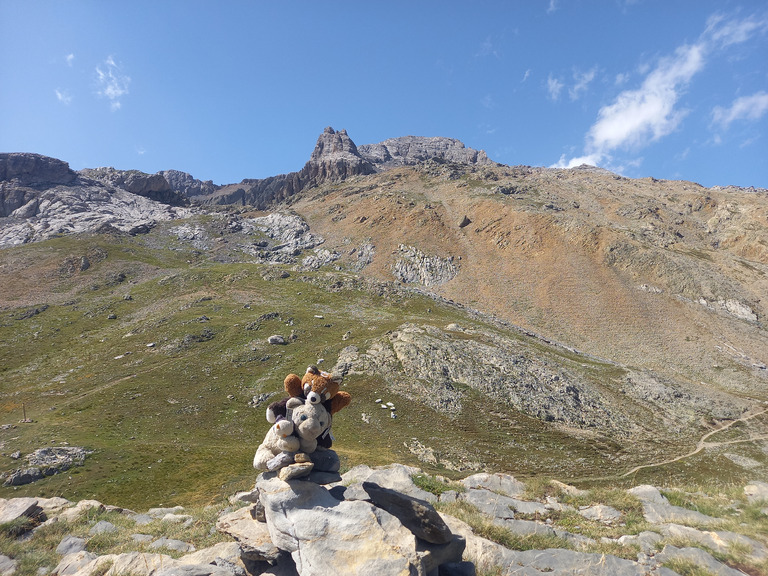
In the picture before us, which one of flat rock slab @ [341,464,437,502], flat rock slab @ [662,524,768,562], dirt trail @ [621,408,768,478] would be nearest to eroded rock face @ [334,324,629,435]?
dirt trail @ [621,408,768,478]

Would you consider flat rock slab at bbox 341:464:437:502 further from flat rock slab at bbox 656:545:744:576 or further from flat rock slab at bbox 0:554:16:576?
flat rock slab at bbox 0:554:16:576

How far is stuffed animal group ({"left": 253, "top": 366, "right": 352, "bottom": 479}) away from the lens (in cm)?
1215

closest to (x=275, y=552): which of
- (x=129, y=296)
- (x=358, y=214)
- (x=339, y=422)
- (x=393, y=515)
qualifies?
(x=393, y=515)

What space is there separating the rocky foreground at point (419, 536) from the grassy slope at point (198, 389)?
1691cm

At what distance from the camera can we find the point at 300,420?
1230 centimetres

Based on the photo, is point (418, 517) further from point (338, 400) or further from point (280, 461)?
point (280, 461)

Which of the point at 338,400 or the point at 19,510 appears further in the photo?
the point at 19,510

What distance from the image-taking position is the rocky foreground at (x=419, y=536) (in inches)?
407

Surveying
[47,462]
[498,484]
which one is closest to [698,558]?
[498,484]

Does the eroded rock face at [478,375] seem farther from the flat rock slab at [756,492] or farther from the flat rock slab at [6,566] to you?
the flat rock slab at [6,566]

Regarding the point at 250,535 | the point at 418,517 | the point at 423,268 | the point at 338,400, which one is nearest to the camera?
the point at 418,517

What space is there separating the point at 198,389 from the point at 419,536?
5724 cm

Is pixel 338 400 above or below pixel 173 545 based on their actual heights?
above

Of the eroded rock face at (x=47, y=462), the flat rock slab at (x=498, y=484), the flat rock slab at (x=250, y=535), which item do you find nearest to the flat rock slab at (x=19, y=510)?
the flat rock slab at (x=250, y=535)
